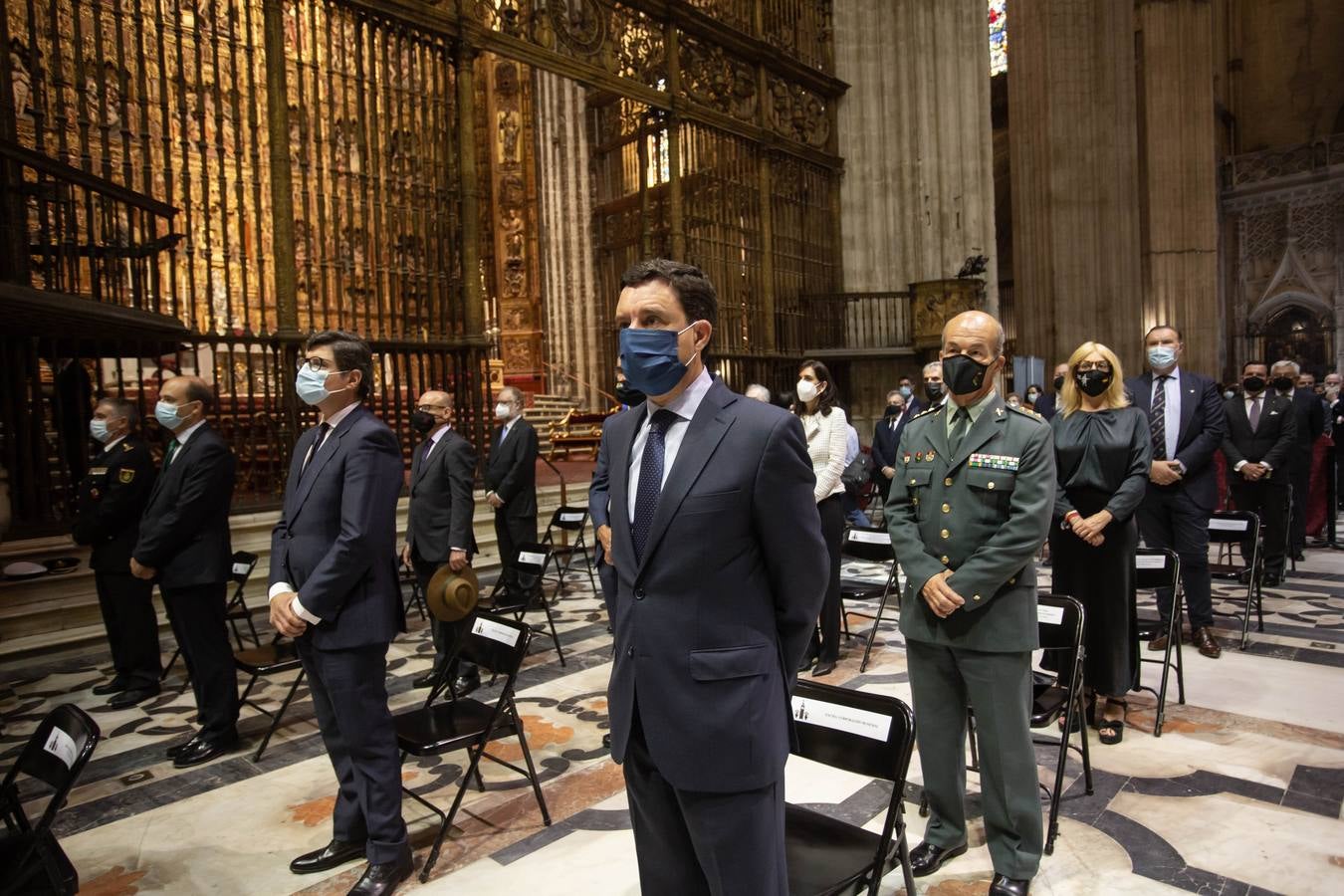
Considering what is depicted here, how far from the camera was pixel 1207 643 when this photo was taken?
17.0 ft

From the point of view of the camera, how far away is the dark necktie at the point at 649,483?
1791mm

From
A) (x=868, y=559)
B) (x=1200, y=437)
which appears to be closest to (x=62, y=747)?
(x=868, y=559)

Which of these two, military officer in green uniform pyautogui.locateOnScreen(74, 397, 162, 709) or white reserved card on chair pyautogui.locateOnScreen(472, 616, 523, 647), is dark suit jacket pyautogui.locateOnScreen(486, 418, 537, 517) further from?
white reserved card on chair pyautogui.locateOnScreen(472, 616, 523, 647)

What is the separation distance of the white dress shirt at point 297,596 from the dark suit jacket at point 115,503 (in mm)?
2704

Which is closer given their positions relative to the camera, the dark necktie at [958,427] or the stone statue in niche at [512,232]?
the dark necktie at [958,427]

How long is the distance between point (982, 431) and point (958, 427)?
4.4 inches

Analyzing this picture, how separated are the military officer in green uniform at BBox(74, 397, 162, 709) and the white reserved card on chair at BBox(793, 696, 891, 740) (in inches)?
171

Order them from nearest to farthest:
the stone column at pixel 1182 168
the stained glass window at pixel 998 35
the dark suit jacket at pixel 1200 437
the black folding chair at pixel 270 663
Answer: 1. the black folding chair at pixel 270 663
2. the dark suit jacket at pixel 1200 437
3. the stone column at pixel 1182 168
4. the stained glass window at pixel 998 35

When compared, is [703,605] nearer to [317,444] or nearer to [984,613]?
[984,613]

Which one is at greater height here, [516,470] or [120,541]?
[516,470]

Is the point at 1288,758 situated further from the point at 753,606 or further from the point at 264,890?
the point at 264,890

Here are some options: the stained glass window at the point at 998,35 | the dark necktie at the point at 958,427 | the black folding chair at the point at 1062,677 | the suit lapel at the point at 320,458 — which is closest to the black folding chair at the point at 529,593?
the suit lapel at the point at 320,458

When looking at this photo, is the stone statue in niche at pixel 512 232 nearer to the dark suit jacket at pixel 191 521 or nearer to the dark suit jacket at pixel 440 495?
the dark suit jacket at pixel 440 495

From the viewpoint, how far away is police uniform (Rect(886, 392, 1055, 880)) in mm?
2551
